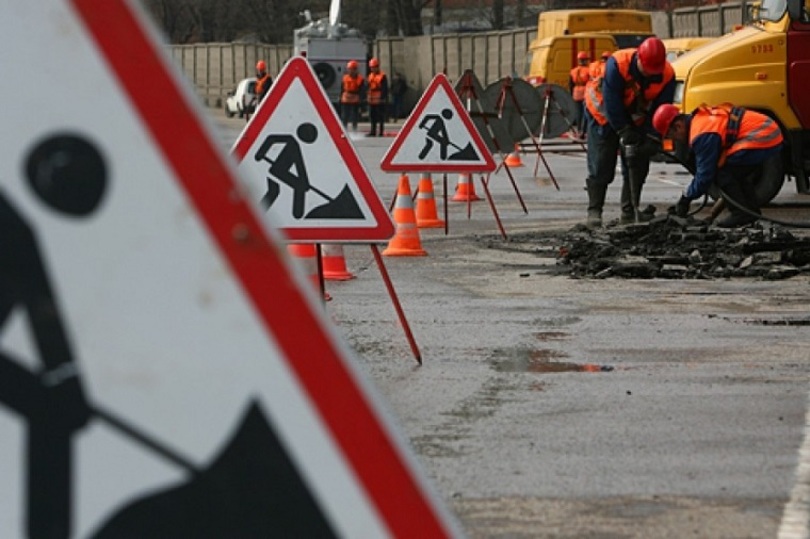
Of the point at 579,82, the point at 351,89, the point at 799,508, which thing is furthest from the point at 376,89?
the point at 799,508

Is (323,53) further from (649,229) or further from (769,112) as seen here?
(649,229)

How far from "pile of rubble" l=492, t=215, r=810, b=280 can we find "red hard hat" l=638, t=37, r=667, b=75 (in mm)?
1715

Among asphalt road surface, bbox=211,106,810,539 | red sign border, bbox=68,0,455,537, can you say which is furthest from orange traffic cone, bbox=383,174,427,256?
red sign border, bbox=68,0,455,537

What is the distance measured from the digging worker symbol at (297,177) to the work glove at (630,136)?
951 centimetres

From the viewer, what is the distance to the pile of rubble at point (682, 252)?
14.1 m

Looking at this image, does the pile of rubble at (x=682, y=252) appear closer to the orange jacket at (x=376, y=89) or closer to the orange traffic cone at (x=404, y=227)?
the orange traffic cone at (x=404, y=227)

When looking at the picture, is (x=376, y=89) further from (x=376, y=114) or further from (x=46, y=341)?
(x=46, y=341)

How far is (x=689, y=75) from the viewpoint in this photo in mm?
21672

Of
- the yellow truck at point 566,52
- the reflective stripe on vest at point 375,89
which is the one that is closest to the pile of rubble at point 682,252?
the yellow truck at point 566,52

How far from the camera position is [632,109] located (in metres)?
18.2

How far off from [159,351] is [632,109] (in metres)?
15.8

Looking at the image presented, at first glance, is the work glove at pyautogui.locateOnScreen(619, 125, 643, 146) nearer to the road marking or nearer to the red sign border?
the road marking

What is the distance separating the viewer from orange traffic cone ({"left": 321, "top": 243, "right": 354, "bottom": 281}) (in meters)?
13.7

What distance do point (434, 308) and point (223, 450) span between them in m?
9.38
